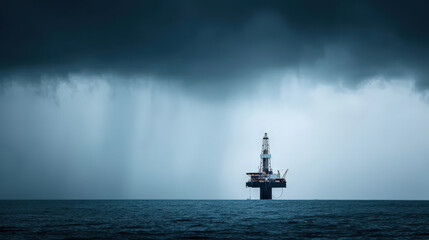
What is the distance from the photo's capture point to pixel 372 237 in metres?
55.9

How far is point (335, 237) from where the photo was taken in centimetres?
5581

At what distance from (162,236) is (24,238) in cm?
1653

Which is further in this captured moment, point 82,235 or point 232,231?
point 232,231

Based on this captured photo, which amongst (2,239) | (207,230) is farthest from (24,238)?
(207,230)

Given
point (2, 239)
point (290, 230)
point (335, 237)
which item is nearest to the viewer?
point (2, 239)

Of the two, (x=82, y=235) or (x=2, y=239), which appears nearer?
(x=2, y=239)

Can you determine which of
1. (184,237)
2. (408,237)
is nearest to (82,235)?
(184,237)

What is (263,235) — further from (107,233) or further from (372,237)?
(107,233)

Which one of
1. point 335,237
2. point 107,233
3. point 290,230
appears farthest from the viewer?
point 290,230

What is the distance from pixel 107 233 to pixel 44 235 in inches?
314

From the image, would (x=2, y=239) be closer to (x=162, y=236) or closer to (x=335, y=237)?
(x=162, y=236)

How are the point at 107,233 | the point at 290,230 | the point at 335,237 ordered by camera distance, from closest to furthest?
the point at 335,237 < the point at 107,233 < the point at 290,230

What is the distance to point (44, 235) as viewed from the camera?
186 feet

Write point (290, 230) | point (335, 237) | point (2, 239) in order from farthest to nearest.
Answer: point (290, 230), point (335, 237), point (2, 239)
